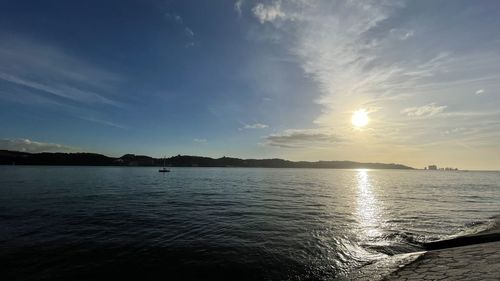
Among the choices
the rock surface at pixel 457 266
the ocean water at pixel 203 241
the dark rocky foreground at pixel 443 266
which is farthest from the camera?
the ocean water at pixel 203 241

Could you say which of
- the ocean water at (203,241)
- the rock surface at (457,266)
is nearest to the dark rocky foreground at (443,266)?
the rock surface at (457,266)

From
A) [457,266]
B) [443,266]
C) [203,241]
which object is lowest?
[203,241]

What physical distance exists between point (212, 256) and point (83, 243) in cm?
936

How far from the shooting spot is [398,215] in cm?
3155

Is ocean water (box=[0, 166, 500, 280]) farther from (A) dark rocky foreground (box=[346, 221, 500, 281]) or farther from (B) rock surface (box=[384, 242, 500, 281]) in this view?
(B) rock surface (box=[384, 242, 500, 281])

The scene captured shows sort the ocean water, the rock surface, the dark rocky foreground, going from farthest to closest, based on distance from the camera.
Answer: the ocean water
the dark rocky foreground
the rock surface

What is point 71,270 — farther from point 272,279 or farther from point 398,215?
point 398,215

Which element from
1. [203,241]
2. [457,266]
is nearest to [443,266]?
[457,266]

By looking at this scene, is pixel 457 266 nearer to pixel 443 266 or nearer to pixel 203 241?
pixel 443 266

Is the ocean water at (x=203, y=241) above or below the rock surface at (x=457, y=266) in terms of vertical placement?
below

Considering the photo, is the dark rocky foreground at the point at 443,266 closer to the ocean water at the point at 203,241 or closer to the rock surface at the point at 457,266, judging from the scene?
the rock surface at the point at 457,266

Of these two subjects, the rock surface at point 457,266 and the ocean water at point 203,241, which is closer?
the rock surface at point 457,266

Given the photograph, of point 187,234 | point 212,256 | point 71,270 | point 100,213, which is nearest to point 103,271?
point 71,270

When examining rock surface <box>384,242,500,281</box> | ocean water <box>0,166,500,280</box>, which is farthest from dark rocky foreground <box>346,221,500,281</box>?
ocean water <box>0,166,500,280</box>
